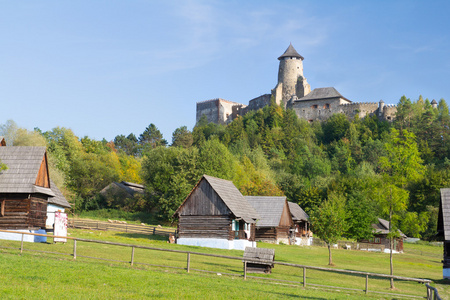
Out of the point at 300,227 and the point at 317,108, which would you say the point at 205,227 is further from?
the point at 317,108

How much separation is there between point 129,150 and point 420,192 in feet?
297

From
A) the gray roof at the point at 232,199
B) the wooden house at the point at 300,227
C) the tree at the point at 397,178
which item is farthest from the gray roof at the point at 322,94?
the tree at the point at 397,178

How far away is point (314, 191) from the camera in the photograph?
8069 cm

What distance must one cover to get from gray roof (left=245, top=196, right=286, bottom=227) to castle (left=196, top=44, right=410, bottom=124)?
71325mm

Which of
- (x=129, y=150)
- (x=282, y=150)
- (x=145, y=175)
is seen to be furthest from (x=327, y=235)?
(x=129, y=150)

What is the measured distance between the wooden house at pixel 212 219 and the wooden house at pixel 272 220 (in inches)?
350

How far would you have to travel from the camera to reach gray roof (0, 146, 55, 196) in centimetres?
2980

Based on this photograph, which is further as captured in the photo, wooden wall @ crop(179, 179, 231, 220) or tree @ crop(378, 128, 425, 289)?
wooden wall @ crop(179, 179, 231, 220)

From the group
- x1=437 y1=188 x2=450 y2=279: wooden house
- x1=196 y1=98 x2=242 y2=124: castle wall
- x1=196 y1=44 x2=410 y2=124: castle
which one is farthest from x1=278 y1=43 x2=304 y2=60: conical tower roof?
x1=437 y1=188 x2=450 y2=279: wooden house

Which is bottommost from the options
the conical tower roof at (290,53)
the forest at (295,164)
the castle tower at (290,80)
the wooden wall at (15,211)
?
the wooden wall at (15,211)

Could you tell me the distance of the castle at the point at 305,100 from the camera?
121 metres

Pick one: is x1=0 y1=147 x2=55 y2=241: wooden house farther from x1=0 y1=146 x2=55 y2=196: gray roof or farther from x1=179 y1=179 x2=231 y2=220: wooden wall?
x1=179 y1=179 x2=231 y2=220: wooden wall

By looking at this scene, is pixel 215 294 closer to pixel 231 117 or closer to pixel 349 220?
pixel 349 220

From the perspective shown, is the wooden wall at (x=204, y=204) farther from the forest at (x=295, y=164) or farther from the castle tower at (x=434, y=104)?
the castle tower at (x=434, y=104)
